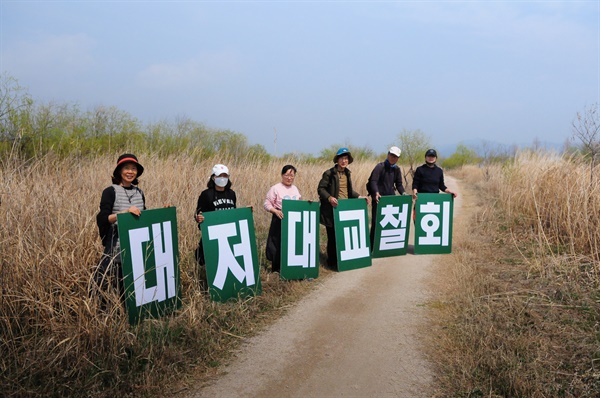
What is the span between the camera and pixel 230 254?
5.95 meters

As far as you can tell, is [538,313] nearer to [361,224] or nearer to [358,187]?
[361,224]

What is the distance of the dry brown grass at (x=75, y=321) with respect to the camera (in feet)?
12.2

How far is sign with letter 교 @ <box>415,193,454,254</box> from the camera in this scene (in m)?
A: 9.22

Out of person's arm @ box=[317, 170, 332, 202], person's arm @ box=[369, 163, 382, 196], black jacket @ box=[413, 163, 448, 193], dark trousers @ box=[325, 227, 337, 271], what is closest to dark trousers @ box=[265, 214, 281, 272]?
person's arm @ box=[317, 170, 332, 202]

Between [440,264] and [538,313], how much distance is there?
118 inches

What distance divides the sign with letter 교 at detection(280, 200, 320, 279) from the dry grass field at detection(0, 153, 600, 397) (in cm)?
30

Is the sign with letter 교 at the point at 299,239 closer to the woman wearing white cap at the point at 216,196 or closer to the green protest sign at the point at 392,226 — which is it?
the woman wearing white cap at the point at 216,196

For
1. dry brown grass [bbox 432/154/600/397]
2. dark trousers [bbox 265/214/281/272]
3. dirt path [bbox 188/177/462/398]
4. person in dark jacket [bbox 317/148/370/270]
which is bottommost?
dirt path [bbox 188/177/462/398]

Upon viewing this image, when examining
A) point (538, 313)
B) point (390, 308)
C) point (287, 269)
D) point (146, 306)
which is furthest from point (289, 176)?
point (538, 313)

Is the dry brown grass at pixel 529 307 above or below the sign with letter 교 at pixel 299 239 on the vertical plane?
below

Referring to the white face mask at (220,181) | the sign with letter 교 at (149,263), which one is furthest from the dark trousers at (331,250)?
the sign with letter 교 at (149,263)

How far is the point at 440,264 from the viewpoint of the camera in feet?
27.6

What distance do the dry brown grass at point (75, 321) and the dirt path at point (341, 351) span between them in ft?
1.10

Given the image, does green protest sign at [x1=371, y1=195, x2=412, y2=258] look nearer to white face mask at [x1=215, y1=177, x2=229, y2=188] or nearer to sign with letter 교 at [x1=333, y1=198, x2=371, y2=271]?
sign with letter 교 at [x1=333, y1=198, x2=371, y2=271]
